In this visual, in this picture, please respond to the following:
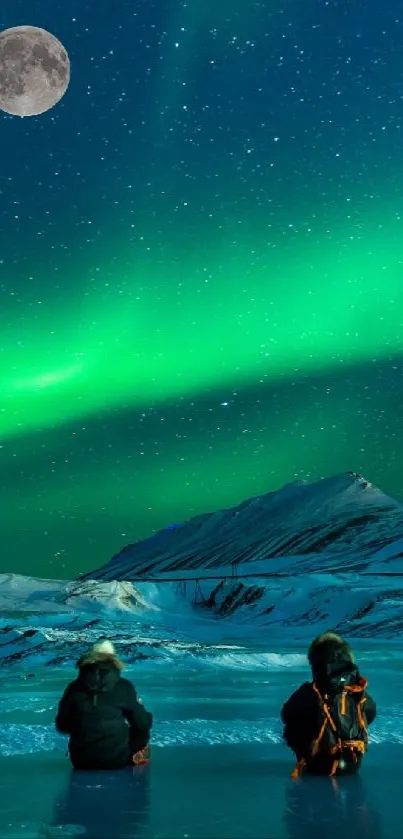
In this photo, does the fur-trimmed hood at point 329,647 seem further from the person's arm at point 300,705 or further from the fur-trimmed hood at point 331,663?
the person's arm at point 300,705

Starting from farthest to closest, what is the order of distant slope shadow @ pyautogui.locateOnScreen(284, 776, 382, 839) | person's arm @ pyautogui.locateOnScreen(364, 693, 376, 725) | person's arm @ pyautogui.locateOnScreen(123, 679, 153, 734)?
person's arm @ pyautogui.locateOnScreen(123, 679, 153, 734) → person's arm @ pyautogui.locateOnScreen(364, 693, 376, 725) → distant slope shadow @ pyautogui.locateOnScreen(284, 776, 382, 839)

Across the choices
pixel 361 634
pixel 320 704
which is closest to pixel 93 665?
pixel 320 704

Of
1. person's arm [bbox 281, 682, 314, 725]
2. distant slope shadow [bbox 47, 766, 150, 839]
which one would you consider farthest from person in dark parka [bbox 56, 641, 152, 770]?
person's arm [bbox 281, 682, 314, 725]

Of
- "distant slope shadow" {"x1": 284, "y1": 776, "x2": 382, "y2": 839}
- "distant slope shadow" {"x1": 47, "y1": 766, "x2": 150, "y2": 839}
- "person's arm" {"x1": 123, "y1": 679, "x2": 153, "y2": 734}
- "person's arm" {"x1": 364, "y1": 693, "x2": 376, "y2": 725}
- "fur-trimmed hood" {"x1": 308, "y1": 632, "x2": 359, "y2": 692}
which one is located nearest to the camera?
"distant slope shadow" {"x1": 284, "y1": 776, "x2": 382, "y2": 839}

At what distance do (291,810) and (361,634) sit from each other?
106 metres

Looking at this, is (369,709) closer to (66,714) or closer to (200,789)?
(200,789)

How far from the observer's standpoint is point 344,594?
5886 inches

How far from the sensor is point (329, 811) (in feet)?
23.7

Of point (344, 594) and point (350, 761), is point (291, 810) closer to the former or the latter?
point (350, 761)

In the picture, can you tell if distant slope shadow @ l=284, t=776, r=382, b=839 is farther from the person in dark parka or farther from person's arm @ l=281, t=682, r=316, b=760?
the person in dark parka

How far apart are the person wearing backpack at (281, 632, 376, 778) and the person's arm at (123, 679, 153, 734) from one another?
136cm

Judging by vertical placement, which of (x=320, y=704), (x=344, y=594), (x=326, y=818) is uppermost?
(x=344, y=594)

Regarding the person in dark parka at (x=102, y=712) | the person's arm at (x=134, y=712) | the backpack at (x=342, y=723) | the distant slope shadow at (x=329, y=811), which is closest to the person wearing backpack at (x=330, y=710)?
the backpack at (x=342, y=723)

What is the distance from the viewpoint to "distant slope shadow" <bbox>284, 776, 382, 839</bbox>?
6645mm
